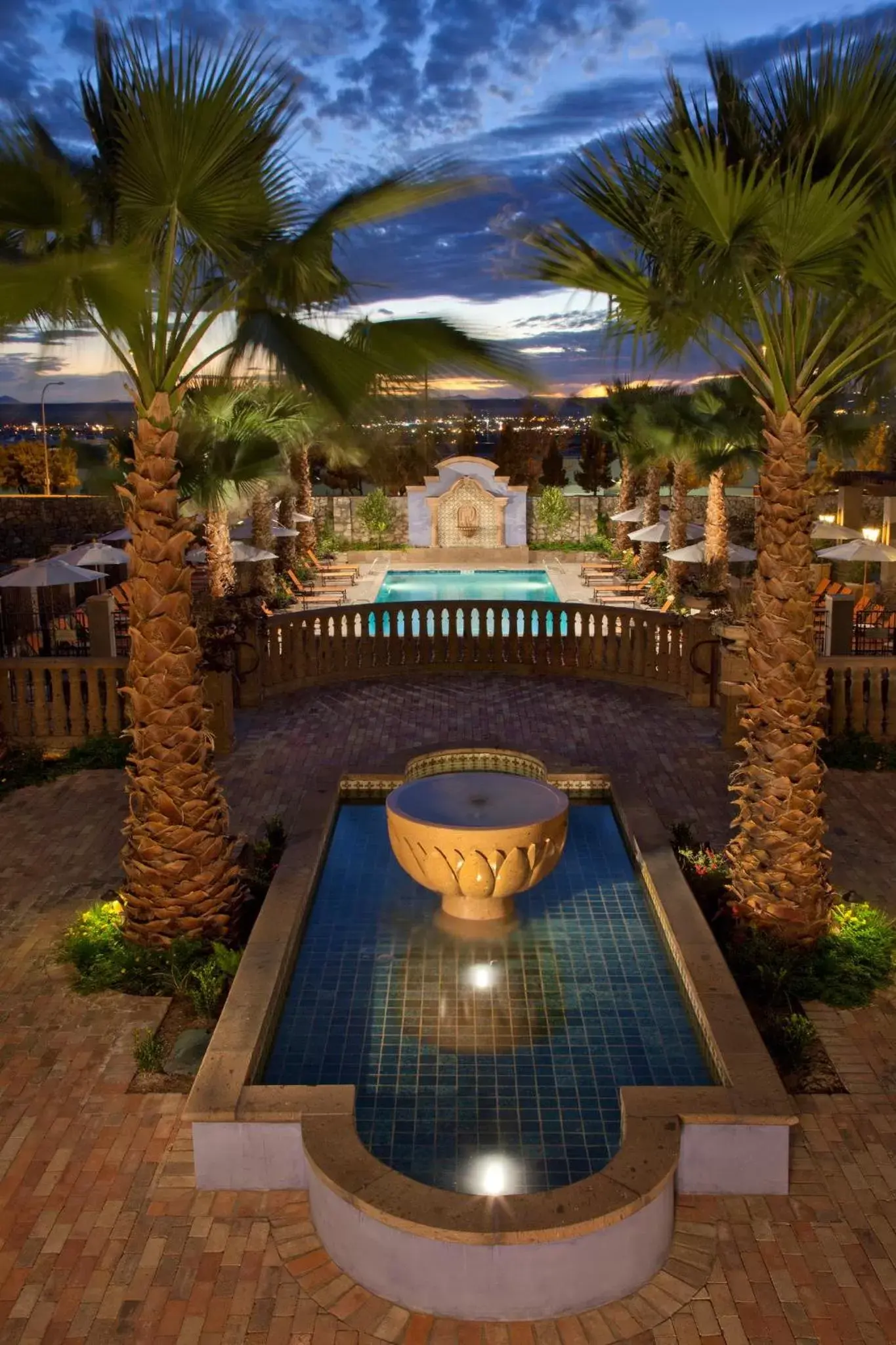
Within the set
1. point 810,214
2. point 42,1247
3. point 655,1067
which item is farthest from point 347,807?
point 810,214

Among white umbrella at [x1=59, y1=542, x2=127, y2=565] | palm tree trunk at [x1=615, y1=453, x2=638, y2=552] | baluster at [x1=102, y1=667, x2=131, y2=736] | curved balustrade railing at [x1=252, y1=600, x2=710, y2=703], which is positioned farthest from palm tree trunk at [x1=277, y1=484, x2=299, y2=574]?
baluster at [x1=102, y1=667, x2=131, y2=736]

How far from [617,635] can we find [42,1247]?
12.9 m

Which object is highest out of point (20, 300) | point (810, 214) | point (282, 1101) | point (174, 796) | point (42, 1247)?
point (810, 214)

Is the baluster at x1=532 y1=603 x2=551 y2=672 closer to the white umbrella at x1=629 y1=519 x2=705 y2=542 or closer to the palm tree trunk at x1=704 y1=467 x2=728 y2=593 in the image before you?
the palm tree trunk at x1=704 y1=467 x2=728 y2=593

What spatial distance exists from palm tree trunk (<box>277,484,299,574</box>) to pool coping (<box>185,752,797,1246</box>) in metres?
23.7

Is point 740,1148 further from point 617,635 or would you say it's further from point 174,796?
point 617,635

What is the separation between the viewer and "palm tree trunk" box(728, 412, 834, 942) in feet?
24.6

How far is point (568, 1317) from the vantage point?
4816 millimetres

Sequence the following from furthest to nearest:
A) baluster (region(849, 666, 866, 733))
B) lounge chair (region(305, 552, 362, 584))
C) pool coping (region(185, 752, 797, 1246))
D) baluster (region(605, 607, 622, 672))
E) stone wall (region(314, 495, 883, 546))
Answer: stone wall (region(314, 495, 883, 546)) → lounge chair (region(305, 552, 362, 584)) → baluster (region(605, 607, 622, 672)) → baluster (region(849, 666, 866, 733)) → pool coping (region(185, 752, 797, 1246))

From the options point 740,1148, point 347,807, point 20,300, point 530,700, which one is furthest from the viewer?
point 530,700

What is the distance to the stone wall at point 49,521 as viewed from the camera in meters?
31.1

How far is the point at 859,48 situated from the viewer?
6570 mm

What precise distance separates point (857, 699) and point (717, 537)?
40.7ft

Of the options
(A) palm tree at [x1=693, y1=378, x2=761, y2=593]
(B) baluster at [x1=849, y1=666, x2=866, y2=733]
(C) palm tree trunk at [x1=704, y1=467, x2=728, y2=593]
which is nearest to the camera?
(B) baluster at [x1=849, y1=666, x2=866, y2=733]
